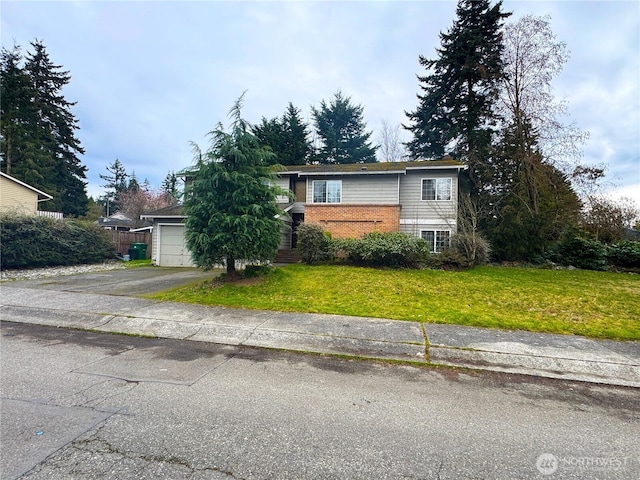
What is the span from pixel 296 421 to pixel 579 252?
1697 cm

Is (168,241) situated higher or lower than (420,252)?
higher

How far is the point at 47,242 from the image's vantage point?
1443 centimetres

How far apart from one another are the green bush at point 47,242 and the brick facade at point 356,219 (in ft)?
39.0

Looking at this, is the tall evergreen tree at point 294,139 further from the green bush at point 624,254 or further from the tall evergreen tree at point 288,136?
the green bush at point 624,254

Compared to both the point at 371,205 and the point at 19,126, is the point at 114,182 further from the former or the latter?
the point at 371,205

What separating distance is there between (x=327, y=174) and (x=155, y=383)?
15691mm

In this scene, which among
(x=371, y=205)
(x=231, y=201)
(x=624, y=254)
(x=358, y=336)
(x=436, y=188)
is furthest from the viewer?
(x=436, y=188)

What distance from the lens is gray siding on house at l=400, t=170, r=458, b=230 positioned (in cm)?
1725

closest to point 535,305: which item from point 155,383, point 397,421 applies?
point 397,421

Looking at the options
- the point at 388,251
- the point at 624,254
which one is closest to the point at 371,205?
the point at 388,251

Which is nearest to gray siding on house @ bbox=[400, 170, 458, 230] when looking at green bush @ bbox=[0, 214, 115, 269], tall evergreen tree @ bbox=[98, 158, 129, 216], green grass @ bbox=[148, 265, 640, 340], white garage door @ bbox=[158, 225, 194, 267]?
green grass @ bbox=[148, 265, 640, 340]

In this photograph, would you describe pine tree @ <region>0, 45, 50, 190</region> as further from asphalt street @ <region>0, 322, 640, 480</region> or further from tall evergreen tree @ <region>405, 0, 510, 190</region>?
tall evergreen tree @ <region>405, 0, 510, 190</region>

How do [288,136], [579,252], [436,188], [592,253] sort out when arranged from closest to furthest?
[592,253], [579,252], [436,188], [288,136]

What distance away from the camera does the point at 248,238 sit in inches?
353
